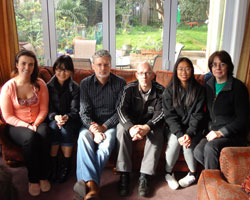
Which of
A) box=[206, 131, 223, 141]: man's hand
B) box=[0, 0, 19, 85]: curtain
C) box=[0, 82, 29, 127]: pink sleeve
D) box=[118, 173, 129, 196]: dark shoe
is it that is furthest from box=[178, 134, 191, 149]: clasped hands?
box=[0, 0, 19, 85]: curtain

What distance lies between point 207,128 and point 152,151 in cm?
54

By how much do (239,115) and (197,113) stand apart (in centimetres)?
33

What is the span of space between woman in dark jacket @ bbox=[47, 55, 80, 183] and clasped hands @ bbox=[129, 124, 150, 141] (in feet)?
1.82

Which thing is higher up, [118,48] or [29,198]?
[118,48]

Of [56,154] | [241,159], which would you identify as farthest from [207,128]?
[56,154]

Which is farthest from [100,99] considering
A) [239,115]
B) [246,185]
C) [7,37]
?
[7,37]

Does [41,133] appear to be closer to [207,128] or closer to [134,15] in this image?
[207,128]

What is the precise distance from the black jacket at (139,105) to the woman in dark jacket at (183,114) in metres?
0.08

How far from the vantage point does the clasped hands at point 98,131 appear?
85.6 inches

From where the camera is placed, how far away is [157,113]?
2.30 metres

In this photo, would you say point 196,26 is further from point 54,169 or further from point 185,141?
point 54,169

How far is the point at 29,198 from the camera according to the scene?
2.07 m

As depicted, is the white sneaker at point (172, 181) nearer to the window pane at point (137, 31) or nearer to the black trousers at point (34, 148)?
the black trousers at point (34, 148)

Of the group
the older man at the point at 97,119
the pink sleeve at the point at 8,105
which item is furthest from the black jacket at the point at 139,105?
the pink sleeve at the point at 8,105
